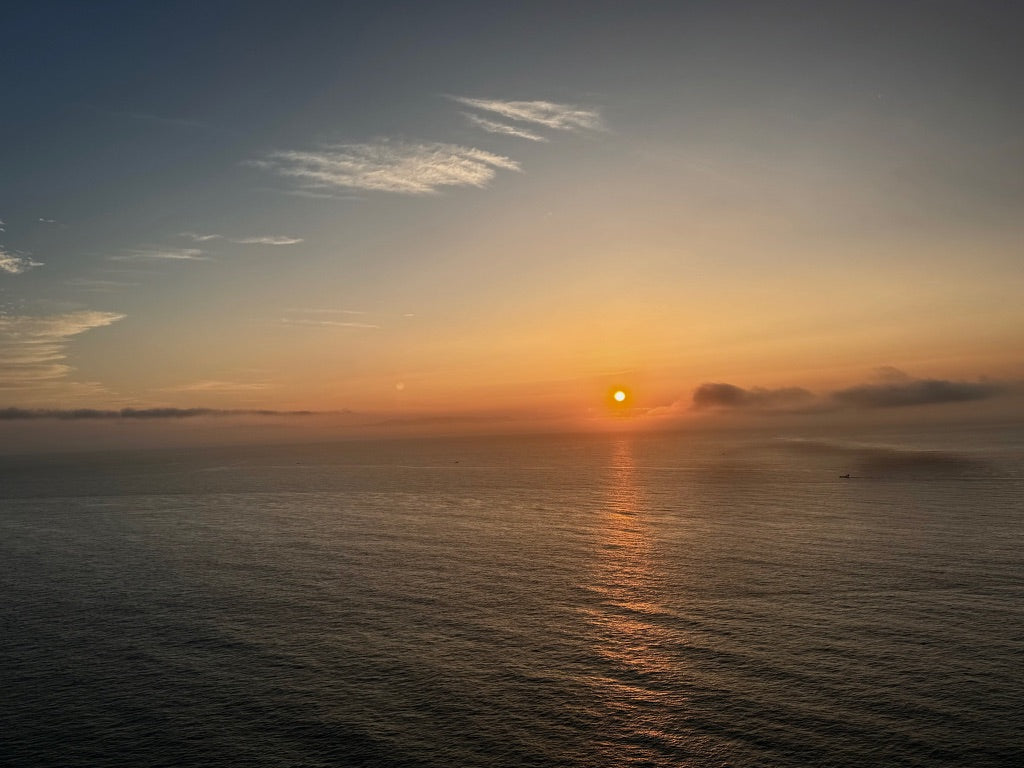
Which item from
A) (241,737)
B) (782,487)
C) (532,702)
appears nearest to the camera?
(241,737)

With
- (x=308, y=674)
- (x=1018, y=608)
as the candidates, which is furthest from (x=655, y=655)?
(x=1018, y=608)

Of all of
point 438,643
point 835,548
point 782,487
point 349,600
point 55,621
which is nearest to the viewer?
point 438,643

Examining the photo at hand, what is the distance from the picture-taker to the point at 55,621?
260 feet

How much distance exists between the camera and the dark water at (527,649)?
4925 cm

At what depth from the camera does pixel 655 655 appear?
64125mm

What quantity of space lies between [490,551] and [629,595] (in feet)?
113

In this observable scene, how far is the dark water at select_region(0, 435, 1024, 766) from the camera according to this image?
49.2m

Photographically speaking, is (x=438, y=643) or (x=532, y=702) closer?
(x=532, y=702)

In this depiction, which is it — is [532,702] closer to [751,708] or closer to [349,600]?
[751,708]

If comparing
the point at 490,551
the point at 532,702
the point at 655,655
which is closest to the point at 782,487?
the point at 490,551

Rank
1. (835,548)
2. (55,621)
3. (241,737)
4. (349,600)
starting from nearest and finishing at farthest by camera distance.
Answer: (241,737) → (55,621) → (349,600) → (835,548)

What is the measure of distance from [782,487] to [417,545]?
410 ft

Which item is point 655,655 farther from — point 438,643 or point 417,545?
point 417,545

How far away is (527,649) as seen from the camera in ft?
219
